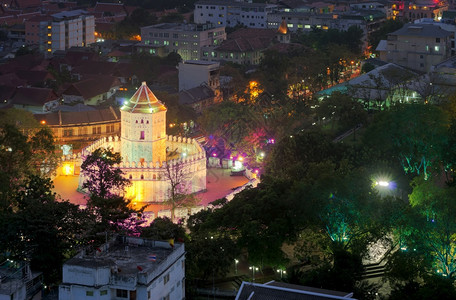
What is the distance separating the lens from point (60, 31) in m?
115

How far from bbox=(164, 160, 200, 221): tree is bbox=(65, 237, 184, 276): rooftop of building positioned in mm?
12150

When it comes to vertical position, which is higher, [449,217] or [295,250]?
[449,217]

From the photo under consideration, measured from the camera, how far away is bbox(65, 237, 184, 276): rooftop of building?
120 feet

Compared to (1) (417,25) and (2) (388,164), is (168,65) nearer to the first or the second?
(1) (417,25)

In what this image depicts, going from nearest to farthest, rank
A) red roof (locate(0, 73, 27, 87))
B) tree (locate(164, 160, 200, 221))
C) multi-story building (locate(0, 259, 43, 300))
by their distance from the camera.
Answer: multi-story building (locate(0, 259, 43, 300)) < tree (locate(164, 160, 200, 221)) < red roof (locate(0, 73, 27, 87))

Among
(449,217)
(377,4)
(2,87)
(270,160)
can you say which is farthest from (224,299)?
(377,4)

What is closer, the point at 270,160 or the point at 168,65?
the point at 270,160

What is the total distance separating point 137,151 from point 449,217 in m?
21.6

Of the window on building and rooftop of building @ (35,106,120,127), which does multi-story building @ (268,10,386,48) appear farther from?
the window on building

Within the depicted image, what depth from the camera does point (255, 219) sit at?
4691 centimetres

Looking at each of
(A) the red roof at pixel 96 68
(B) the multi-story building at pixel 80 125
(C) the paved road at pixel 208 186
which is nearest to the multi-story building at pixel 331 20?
(A) the red roof at pixel 96 68

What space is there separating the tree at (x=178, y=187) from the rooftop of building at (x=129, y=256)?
12.2 m

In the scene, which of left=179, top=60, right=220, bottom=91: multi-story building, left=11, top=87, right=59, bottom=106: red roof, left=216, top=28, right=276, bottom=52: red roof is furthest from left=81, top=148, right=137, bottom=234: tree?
left=216, top=28, right=276, bottom=52: red roof

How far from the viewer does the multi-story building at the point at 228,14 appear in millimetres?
131625
